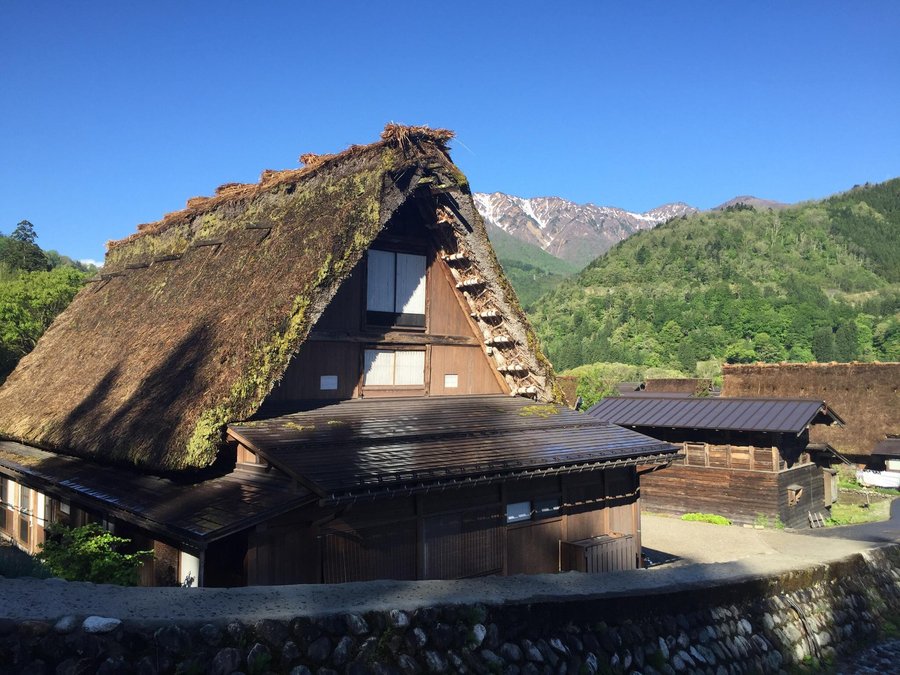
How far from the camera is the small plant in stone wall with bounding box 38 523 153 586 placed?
7.98 meters

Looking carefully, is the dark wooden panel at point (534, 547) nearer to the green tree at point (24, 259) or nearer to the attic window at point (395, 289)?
the attic window at point (395, 289)

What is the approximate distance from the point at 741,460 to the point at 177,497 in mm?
19423

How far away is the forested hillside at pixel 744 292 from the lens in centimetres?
8225

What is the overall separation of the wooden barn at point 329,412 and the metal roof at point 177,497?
0.12ft

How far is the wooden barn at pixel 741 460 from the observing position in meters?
22.0

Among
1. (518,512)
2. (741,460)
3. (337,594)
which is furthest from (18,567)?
(741,460)

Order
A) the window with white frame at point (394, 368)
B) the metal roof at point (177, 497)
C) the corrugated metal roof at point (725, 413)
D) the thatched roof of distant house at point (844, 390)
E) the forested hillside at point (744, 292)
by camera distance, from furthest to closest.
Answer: the forested hillside at point (744, 292), the thatched roof of distant house at point (844, 390), the corrugated metal roof at point (725, 413), the window with white frame at point (394, 368), the metal roof at point (177, 497)

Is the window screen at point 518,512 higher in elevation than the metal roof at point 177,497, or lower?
lower

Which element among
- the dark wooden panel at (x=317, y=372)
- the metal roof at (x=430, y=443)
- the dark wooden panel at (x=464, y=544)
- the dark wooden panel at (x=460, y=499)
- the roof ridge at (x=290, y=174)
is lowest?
the dark wooden panel at (x=464, y=544)

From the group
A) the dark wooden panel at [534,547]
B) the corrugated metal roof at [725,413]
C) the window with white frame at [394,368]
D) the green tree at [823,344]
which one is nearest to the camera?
the dark wooden panel at [534,547]

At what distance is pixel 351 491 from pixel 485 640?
2.73 m

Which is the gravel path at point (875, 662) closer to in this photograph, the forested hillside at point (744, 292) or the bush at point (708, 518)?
the bush at point (708, 518)

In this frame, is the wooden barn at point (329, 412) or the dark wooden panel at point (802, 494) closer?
the wooden barn at point (329, 412)

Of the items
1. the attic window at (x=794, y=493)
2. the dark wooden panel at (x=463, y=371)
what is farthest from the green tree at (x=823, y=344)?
the dark wooden panel at (x=463, y=371)
